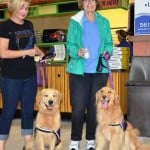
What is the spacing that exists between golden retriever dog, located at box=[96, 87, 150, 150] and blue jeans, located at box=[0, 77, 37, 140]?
65 cm

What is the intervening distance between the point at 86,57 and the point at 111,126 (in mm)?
702

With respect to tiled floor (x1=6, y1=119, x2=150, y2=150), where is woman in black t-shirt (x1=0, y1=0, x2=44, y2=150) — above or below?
above

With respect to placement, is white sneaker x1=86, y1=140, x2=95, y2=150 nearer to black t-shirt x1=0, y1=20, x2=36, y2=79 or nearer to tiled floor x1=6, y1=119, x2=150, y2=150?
tiled floor x1=6, y1=119, x2=150, y2=150

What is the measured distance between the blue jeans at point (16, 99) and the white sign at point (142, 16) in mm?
2004

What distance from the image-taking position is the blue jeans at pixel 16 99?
344 cm

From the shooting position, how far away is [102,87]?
12.8 ft

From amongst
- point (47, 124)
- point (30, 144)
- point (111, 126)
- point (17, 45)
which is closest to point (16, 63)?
point (17, 45)

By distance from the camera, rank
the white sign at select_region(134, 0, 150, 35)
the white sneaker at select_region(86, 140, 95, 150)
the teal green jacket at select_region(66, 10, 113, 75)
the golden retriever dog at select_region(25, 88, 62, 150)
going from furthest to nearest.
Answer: the white sign at select_region(134, 0, 150, 35) < the white sneaker at select_region(86, 140, 95, 150) < the teal green jacket at select_region(66, 10, 113, 75) < the golden retriever dog at select_region(25, 88, 62, 150)

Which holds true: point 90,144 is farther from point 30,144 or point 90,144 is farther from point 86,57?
point 86,57

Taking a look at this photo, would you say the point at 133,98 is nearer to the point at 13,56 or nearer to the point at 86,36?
the point at 86,36

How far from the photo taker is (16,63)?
344 cm

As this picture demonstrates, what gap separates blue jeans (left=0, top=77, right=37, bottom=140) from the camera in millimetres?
3438

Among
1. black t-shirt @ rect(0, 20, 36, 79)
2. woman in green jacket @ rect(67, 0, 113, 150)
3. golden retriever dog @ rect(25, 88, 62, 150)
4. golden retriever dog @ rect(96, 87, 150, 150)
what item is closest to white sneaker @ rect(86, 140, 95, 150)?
woman in green jacket @ rect(67, 0, 113, 150)

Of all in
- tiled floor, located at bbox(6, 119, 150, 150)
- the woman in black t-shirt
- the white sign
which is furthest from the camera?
the white sign
